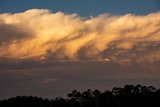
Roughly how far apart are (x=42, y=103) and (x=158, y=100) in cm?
4135

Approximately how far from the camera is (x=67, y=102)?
125m

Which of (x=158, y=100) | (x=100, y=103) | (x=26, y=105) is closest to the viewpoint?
(x=158, y=100)

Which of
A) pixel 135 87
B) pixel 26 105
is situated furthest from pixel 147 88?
pixel 26 105

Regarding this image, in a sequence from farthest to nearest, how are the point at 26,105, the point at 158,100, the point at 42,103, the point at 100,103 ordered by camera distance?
the point at 42,103
the point at 26,105
the point at 100,103
the point at 158,100

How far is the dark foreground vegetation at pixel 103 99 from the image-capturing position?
367 feet

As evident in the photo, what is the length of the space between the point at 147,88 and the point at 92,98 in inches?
669

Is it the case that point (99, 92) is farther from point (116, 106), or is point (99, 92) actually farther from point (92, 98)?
point (116, 106)

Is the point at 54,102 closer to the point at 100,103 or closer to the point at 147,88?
the point at 100,103

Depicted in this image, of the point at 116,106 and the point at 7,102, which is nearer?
the point at 116,106

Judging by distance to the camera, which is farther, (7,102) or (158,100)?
(7,102)

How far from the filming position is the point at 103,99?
393 ft

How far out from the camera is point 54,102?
129 meters

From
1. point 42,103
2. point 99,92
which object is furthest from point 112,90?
point 42,103

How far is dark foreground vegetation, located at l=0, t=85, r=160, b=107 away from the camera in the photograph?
112m
